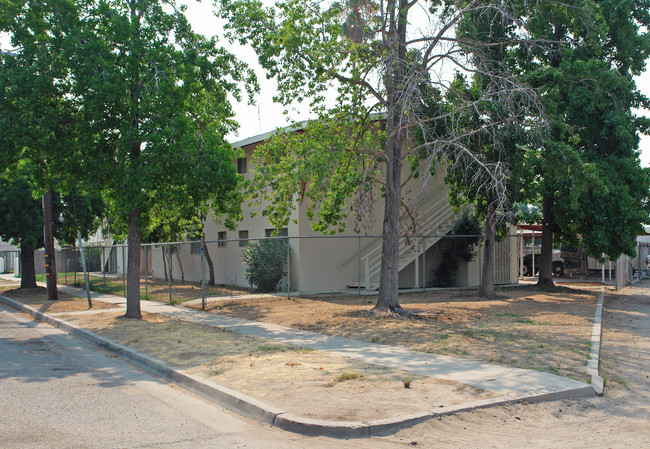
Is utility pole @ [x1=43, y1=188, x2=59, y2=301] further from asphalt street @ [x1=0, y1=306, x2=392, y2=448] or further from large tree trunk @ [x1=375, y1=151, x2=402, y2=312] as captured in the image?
large tree trunk @ [x1=375, y1=151, x2=402, y2=312]

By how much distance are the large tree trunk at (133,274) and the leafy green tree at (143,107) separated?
41 cm

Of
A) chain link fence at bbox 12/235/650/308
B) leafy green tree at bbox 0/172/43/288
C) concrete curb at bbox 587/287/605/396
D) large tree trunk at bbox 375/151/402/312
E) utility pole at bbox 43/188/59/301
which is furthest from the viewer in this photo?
leafy green tree at bbox 0/172/43/288

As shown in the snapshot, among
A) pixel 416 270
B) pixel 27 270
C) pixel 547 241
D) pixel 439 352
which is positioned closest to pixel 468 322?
pixel 439 352

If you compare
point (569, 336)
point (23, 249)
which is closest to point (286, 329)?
point (569, 336)

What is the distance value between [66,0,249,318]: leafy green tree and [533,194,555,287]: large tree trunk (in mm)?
13722

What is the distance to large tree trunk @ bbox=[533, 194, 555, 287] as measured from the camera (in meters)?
23.2

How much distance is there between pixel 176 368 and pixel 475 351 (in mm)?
4918

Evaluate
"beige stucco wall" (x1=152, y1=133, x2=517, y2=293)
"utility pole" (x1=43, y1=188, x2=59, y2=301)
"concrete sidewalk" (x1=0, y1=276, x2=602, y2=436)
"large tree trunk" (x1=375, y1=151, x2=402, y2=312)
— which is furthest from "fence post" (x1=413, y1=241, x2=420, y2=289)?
"utility pole" (x1=43, y1=188, x2=59, y2=301)

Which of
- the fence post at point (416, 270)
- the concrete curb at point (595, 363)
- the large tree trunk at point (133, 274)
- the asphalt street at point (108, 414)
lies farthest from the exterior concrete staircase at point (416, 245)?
the asphalt street at point (108, 414)

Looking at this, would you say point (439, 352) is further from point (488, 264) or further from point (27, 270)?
point (27, 270)

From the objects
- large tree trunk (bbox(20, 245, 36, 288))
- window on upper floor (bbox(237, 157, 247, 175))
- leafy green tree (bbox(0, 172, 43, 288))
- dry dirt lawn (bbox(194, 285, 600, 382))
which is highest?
window on upper floor (bbox(237, 157, 247, 175))

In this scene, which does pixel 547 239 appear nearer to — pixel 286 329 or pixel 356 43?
pixel 356 43

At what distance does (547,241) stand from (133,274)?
15929 mm

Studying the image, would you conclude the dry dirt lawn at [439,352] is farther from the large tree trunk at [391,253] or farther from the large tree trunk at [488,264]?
the large tree trunk at [488,264]
